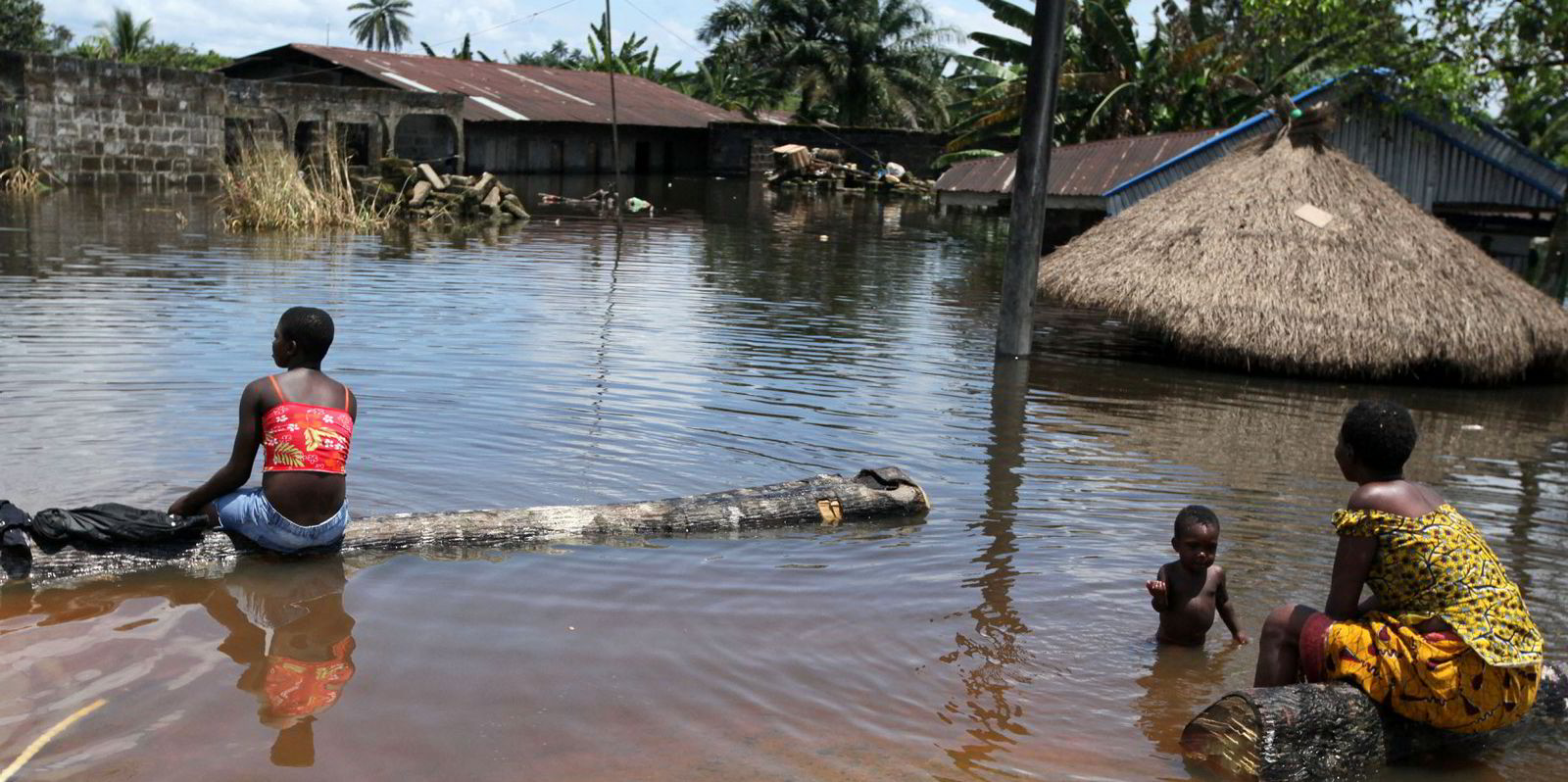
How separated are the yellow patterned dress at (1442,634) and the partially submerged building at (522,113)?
→ 1353 inches

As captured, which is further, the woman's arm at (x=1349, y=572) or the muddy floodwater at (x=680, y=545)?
the muddy floodwater at (x=680, y=545)

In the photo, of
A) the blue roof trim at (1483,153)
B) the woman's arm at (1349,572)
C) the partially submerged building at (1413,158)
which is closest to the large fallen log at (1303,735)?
the woman's arm at (1349,572)

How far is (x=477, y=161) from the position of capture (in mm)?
42125

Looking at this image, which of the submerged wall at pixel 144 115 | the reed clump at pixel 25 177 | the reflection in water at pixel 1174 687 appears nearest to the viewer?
the reflection in water at pixel 1174 687

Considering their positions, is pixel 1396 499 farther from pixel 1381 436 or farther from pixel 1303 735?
pixel 1303 735

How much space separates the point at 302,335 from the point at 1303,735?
3991mm

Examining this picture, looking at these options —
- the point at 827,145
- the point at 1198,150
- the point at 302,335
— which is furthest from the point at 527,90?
the point at 302,335

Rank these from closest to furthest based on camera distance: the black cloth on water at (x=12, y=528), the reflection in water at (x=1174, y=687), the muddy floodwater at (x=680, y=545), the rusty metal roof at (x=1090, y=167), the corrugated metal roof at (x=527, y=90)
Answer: the muddy floodwater at (x=680, y=545)
the reflection in water at (x=1174, y=687)
the black cloth on water at (x=12, y=528)
the rusty metal roof at (x=1090, y=167)
the corrugated metal roof at (x=527, y=90)

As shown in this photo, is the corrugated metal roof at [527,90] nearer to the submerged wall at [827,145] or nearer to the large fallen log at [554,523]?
the submerged wall at [827,145]

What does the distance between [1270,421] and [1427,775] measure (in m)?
6.70

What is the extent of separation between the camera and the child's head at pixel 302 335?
18.2 ft

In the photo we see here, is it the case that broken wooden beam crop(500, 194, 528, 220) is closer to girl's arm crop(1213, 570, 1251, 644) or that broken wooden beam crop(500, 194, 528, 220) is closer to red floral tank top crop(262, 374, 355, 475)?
red floral tank top crop(262, 374, 355, 475)

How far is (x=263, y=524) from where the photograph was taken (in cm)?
564

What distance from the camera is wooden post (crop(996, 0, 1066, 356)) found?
11.7 metres
